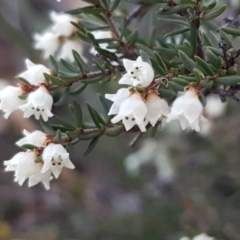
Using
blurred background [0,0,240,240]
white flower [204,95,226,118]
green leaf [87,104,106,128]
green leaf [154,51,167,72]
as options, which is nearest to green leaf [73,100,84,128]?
green leaf [87,104,106,128]

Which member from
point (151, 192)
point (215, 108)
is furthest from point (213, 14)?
point (151, 192)

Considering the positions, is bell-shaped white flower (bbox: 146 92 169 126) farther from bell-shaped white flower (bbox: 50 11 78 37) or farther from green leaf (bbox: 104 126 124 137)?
bell-shaped white flower (bbox: 50 11 78 37)

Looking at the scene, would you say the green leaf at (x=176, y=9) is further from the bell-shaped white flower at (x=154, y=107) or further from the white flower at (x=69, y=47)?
the white flower at (x=69, y=47)

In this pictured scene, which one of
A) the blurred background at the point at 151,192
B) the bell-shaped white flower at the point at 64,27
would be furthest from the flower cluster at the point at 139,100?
the blurred background at the point at 151,192

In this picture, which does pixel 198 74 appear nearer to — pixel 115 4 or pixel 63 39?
pixel 115 4

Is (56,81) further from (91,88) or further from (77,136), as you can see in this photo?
(91,88)

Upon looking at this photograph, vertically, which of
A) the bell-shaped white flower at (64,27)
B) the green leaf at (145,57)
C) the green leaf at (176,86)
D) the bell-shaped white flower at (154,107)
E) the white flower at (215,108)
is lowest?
the white flower at (215,108)

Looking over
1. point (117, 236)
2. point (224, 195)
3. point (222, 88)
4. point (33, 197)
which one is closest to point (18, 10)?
point (33, 197)
